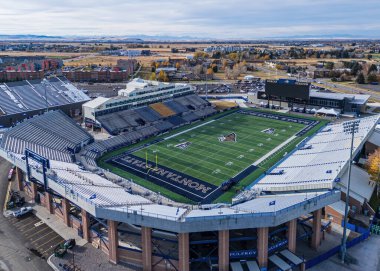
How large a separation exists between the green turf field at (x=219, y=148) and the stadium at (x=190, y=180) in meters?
0.21

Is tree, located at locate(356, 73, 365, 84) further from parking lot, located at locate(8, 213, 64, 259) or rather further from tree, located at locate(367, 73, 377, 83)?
parking lot, located at locate(8, 213, 64, 259)

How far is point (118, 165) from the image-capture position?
54.9m

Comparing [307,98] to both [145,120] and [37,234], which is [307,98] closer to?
[145,120]

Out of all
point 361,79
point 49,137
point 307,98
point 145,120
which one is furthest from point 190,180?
point 361,79

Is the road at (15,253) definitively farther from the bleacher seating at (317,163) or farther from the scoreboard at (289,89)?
the scoreboard at (289,89)

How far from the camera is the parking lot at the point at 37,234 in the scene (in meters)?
34.4

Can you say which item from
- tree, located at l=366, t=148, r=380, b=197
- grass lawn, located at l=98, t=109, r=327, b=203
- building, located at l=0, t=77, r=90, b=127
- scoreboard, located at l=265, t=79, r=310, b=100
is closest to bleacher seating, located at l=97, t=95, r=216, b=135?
grass lawn, located at l=98, t=109, r=327, b=203

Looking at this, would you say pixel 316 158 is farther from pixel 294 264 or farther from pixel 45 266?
pixel 45 266

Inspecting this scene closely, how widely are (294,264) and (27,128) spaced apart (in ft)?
149

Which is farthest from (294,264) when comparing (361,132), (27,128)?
(27,128)

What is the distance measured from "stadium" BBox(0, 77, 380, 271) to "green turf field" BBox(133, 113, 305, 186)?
209 millimetres

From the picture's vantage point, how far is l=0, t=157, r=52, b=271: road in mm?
31922

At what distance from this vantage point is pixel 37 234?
3694 cm

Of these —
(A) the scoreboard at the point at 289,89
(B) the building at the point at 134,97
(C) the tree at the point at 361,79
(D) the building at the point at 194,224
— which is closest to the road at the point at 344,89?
(C) the tree at the point at 361,79
